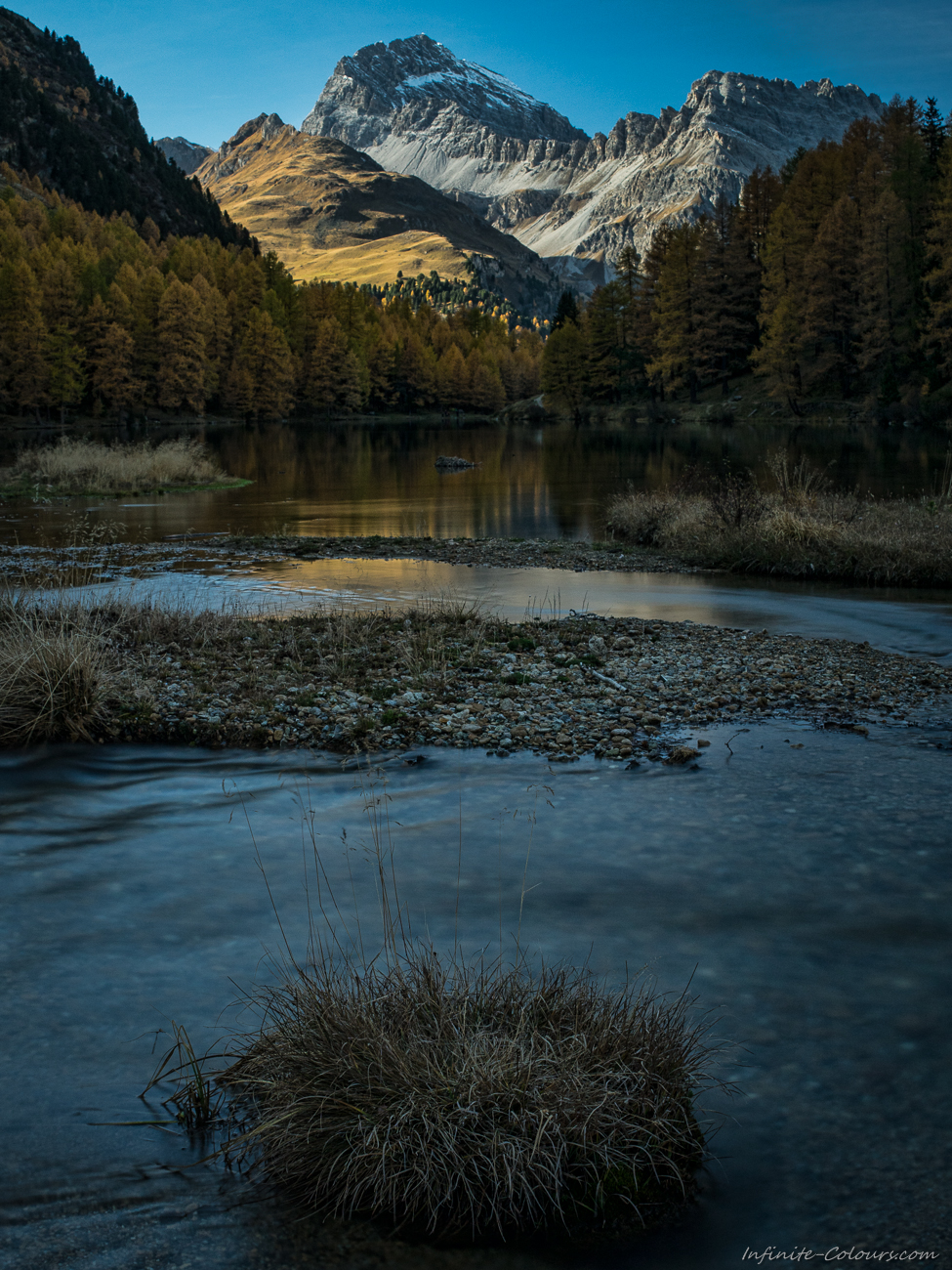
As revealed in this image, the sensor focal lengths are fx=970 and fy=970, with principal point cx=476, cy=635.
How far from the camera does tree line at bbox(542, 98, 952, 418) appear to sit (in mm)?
70062

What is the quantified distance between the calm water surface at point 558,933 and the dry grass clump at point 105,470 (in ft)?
112

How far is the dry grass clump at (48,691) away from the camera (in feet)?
34.5

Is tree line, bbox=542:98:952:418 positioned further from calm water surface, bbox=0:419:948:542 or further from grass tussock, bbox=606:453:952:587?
grass tussock, bbox=606:453:952:587

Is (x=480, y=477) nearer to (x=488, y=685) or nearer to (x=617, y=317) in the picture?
(x=488, y=685)

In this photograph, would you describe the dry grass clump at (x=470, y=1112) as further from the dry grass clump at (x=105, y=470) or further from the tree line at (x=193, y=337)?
the tree line at (x=193, y=337)

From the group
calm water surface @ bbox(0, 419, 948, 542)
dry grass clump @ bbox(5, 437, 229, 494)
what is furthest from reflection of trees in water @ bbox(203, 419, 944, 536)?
dry grass clump @ bbox(5, 437, 229, 494)

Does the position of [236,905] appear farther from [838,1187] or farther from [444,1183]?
[838,1187]

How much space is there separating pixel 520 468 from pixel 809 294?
38138mm

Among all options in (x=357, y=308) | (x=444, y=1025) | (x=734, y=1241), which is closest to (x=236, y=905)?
(x=444, y=1025)

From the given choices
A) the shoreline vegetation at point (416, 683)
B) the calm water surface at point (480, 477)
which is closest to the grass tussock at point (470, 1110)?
the shoreline vegetation at point (416, 683)

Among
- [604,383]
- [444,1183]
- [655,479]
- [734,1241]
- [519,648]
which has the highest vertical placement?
[604,383]

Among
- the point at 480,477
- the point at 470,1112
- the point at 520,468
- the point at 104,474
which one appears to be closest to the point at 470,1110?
the point at 470,1112

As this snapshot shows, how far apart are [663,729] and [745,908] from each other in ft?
13.2

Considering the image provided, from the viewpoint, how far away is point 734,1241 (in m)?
3.95
